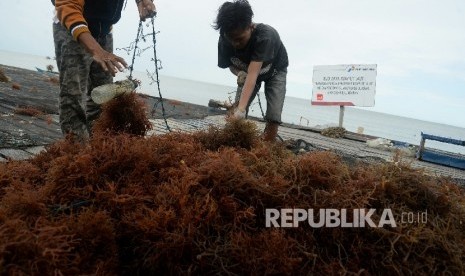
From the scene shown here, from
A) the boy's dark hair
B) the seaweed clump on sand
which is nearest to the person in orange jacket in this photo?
the boy's dark hair

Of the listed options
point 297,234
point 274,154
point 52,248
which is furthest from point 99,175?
point 274,154

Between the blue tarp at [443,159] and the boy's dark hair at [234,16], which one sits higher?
the boy's dark hair at [234,16]

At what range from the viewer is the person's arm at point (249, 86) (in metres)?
4.16

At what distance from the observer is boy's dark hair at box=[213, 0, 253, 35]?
13.6 feet

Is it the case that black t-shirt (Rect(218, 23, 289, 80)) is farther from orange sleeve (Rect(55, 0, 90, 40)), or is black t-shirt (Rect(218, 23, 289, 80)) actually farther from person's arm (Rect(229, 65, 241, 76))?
orange sleeve (Rect(55, 0, 90, 40))

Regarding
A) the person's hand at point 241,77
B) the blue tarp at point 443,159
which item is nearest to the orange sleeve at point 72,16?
the person's hand at point 241,77

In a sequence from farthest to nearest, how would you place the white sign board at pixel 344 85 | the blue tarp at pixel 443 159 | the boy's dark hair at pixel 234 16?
the white sign board at pixel 344 85, the blue tarp at pixel 443 159, the boy's dark hair at pixel 234 16

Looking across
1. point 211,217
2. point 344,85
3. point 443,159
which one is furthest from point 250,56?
point 344,85

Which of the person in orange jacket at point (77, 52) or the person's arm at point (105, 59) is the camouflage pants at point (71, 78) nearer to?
the person in orange jacket at point (77, 52)

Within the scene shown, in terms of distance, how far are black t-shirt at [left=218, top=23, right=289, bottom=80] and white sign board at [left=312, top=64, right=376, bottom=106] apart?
7617 mm

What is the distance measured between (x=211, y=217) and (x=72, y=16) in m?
2.55

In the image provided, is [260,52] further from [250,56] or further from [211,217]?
[211,217]

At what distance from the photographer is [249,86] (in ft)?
14.1

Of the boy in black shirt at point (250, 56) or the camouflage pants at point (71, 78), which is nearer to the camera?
the camouflage pants at point (71, 78)
